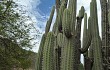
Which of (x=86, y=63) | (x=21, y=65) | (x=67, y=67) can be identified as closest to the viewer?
(x=67, y=67)

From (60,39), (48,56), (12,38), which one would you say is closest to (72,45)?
(48,56)

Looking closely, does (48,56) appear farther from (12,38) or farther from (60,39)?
(12,38)

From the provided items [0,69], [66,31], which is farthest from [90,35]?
[0,69]

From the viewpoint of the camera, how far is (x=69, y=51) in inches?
214

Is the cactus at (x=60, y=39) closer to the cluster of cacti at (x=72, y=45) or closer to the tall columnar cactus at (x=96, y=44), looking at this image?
the cluster of cacti at (x=72, y=45)

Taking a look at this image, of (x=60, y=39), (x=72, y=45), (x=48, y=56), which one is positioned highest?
(x=60, y=39)

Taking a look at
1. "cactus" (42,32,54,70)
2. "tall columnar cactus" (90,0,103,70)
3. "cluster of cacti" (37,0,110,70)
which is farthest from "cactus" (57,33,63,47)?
"cactus" (42,32,54,70)

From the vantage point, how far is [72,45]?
5.51 m

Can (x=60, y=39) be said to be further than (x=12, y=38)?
No

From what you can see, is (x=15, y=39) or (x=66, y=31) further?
(x=15, y=39)

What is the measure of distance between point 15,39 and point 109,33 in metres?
8.96

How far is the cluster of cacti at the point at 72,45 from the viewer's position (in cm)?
544

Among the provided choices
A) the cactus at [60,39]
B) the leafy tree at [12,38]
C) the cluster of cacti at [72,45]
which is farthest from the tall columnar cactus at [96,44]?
the leafy tree at [12,38]

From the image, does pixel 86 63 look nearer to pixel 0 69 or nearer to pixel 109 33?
pixel 109 33
